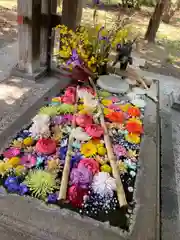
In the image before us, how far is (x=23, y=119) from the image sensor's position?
1.71 m

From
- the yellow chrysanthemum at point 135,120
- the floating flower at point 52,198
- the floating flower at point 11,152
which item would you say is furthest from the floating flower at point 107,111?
the floating flower at point 52,198

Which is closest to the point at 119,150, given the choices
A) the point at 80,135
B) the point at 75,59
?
the point at 80,135

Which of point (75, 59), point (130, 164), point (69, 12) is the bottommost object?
point (130, 164)

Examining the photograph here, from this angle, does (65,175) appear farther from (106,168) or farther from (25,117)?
(25,117)

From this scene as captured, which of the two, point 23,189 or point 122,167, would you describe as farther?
point 122,167

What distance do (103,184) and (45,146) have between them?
40 cm

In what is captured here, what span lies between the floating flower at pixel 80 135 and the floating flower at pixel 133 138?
288mm

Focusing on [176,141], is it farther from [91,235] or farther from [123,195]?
[91,235]

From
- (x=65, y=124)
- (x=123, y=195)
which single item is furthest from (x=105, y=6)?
(x=123, y=195)

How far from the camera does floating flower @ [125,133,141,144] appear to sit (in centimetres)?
171

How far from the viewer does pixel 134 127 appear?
6.02 feet

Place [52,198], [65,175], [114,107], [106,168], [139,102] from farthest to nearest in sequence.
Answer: [139,102]
[114,107]
[106,168]
[65,175]
[52,198]

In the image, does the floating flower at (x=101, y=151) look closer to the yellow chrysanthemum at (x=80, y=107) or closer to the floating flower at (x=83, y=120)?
the floating flower at (x=83, y=120)

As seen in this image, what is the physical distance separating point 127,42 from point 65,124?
1.42 meters
